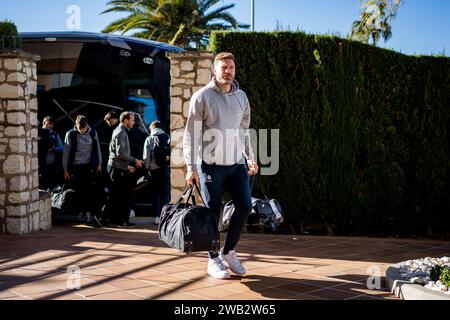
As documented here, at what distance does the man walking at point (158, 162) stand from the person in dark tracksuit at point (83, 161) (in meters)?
0.81

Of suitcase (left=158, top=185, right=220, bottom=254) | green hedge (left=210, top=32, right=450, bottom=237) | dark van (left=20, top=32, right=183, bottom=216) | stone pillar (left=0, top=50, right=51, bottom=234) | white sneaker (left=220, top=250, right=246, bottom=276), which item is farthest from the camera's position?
dark van (left=20, top=32, right=183, bottom=216)

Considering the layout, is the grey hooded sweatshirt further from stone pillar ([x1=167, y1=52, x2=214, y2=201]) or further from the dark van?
the dark van

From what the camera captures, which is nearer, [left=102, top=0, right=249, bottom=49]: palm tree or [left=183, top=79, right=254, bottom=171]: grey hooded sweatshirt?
[left=183, top=79, right=254, bottom=171]: grey hooded sweatshirt

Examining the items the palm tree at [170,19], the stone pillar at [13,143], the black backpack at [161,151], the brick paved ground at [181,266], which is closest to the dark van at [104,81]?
the black backpack at [161,151]

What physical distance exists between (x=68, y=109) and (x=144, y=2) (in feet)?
43.4

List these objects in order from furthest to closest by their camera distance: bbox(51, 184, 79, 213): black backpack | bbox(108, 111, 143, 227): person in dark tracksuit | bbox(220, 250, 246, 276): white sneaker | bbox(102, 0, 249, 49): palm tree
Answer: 1. bbox(102, 0, 249, 49): palm tree
2. bbox(51, 184, 79, 213): black backpack
3. bbox(108, 111, 143, 227): person in dark tracksuit
4. bbox(220, 250, 246, 276): white sneaker

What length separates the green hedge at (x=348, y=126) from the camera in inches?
298

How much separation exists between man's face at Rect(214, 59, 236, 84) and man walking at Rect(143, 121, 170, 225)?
12.6 feet

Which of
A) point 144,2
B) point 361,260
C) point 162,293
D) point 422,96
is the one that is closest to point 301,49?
point 422,96

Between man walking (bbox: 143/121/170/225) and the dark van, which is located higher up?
the dark van

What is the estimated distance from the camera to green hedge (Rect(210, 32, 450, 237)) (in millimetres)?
7570

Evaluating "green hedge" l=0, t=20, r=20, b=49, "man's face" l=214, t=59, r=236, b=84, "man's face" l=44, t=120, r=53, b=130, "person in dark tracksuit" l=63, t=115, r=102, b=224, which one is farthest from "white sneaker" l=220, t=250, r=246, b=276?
"man's face" l=44, t=120, r=53, b=130

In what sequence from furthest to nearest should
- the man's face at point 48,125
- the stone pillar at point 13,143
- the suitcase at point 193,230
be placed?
the man's face at point 48,125 < the stone pillar at point 13,143 < the suitcase at point 193,230

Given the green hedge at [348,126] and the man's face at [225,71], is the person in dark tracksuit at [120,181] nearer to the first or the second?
the green hedge at [348,126]
